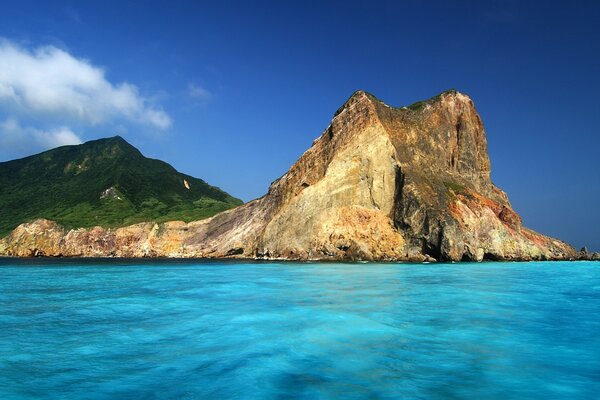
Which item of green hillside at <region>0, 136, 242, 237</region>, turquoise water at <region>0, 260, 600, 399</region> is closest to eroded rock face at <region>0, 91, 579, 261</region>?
green hillside at <region>0, 136, 242, 237</region>

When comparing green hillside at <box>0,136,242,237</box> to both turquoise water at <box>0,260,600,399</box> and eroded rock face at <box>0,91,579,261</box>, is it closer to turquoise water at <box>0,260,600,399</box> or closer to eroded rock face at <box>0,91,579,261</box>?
eroded rock face at <box>0,91,579,261</box>

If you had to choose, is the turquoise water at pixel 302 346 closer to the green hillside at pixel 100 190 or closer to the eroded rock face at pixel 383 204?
the eroded rock face at pixel 383 204

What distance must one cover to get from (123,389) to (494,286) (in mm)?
26660

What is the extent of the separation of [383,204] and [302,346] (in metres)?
59.4

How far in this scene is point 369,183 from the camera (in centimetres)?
7194

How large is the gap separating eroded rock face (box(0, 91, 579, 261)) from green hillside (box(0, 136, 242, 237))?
27929 millimetres

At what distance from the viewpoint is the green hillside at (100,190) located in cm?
11919

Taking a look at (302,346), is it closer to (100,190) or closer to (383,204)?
(383,204)

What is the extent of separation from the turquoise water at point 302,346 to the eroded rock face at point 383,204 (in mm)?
41080

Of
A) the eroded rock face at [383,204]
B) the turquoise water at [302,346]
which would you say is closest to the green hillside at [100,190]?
the eroded rock face at [383,204]

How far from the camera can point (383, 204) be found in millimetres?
71125

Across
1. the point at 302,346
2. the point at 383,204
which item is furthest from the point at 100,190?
the point at 302,346

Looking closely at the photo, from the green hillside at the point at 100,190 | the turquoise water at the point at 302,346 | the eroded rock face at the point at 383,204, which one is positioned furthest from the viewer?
the green hillside at the point at 100,190

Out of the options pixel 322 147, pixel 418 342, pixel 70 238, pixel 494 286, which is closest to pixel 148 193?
pixel 70 238
